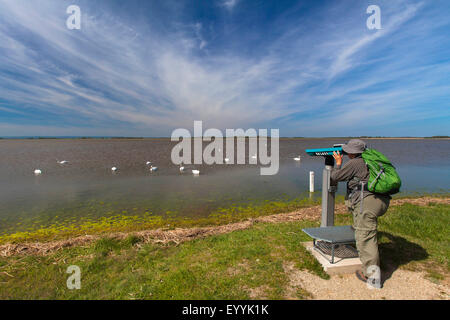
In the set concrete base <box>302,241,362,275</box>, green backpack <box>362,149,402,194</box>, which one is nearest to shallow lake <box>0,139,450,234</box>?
concrete base <box>302,241,362,275</box>

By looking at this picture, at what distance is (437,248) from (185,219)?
31.4ft

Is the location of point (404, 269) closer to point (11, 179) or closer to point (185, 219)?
point (185, 219)

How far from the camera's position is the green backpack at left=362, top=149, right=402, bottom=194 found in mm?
3672

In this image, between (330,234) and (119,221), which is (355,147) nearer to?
(330,234)

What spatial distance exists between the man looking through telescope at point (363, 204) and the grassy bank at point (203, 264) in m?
1.07

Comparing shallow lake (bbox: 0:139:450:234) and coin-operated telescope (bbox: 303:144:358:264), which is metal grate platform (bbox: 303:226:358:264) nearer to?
coin-operated telescope (bbox: 303:144:358:264)

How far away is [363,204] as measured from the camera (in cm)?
402

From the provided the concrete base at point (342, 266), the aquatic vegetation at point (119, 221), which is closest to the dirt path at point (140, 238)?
the aquatic vegetation at point (119, 221)

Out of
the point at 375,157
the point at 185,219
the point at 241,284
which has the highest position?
the point at 375,157

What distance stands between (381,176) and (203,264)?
4.55 m

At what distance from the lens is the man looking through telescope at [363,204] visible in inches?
155

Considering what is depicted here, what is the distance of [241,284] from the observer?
4305 mm

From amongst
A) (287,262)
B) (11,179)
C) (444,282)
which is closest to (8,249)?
(287,262)
